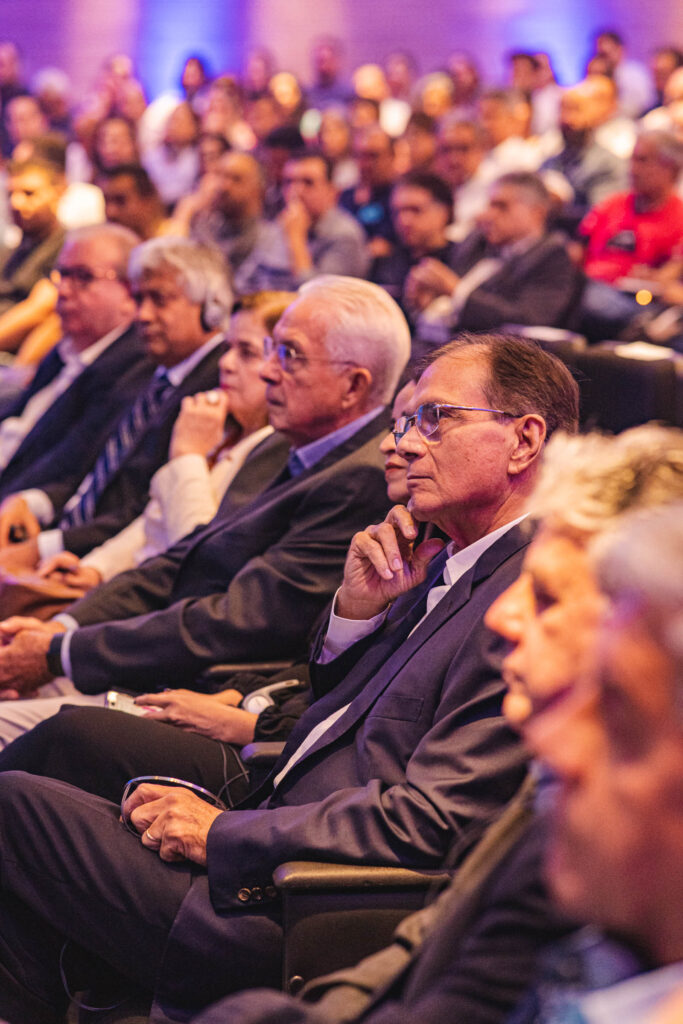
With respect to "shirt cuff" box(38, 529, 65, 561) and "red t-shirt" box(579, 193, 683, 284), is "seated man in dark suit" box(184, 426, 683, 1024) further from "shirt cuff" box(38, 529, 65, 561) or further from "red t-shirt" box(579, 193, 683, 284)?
"red t-shirt" box(579, 193, 683, 284)

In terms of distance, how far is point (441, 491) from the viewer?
1.78 metres

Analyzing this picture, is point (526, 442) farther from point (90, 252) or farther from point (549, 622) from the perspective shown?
point (90, 252)

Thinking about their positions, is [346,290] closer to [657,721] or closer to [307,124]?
[657,721]

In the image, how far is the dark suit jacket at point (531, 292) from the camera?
4.46 m

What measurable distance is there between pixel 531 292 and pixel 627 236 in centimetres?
74

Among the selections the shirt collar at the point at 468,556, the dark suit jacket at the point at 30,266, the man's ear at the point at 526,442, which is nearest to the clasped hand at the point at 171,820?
the shirt collar at the point at 468,556

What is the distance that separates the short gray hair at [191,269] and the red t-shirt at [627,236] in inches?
92.1

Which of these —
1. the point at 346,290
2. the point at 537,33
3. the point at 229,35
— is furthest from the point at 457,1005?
the point at 229,35

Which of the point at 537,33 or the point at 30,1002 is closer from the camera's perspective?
the point at 30,1002

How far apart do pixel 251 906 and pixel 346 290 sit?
136 centimetres

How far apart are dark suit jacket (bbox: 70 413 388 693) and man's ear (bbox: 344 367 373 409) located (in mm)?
77

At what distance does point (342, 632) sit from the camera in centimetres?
193

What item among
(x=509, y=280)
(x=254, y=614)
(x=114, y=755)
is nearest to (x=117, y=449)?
(x=254, y=614)

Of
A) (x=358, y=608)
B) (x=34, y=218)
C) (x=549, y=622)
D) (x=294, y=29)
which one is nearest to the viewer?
(x=549, y=622)
